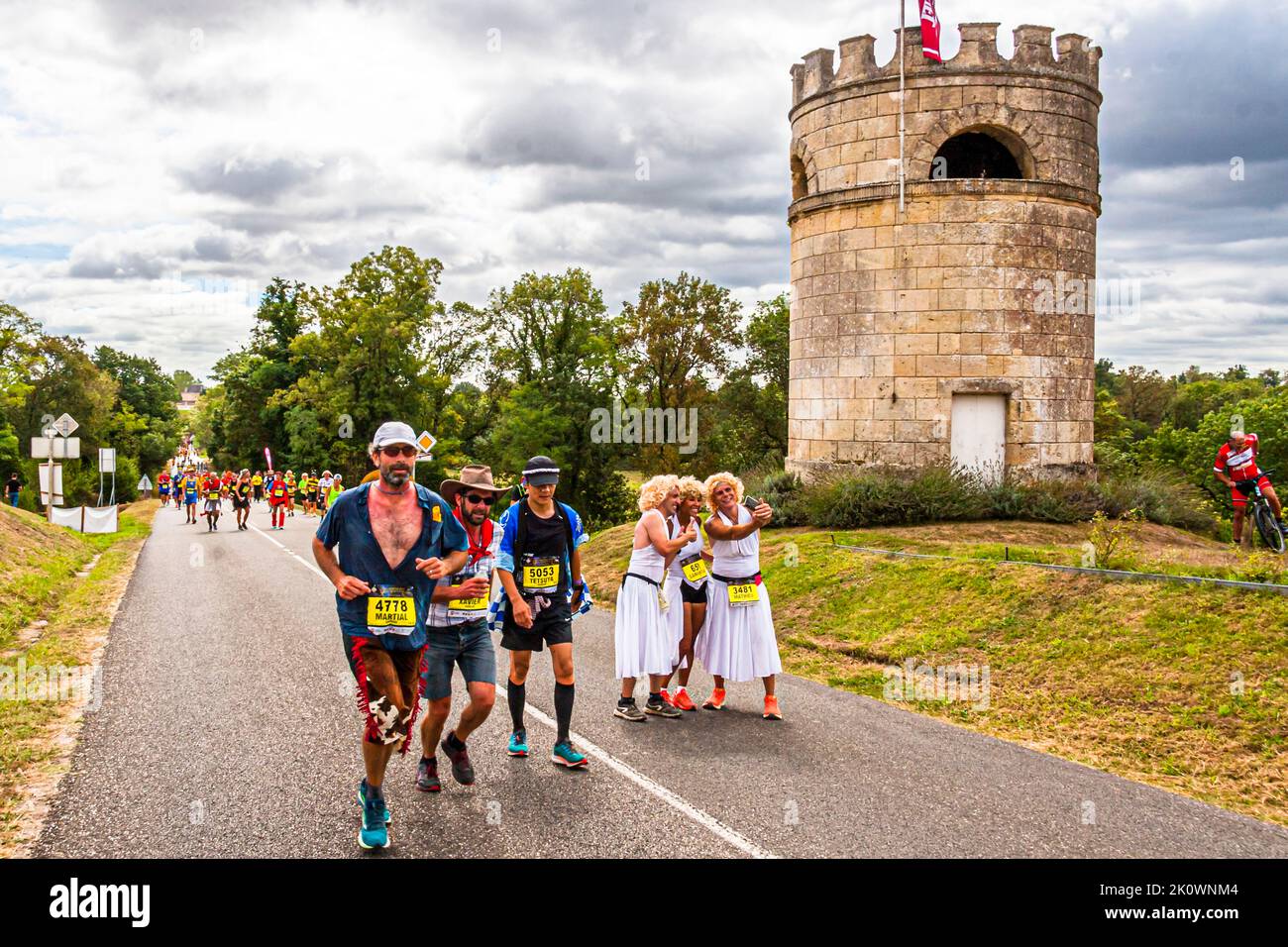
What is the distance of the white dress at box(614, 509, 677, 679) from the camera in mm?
7730

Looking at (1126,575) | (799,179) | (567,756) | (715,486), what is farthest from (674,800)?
(799,179)

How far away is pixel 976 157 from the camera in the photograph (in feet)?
61.1

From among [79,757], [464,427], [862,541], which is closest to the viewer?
[79,757]

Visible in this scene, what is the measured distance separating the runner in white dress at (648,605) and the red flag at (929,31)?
12407 millimetres

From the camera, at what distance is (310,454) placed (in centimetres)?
4859

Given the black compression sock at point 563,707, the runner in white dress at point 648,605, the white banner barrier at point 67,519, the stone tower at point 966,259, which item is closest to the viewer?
the black compression sock at point 563,707

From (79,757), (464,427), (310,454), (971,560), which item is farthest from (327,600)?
(464,427)

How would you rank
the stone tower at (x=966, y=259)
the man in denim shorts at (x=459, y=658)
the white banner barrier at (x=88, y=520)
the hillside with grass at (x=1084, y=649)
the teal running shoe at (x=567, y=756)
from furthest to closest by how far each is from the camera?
the white banner barrier at (x=88, y=520)
the stone tower at (x=966, y=259)
the hillside with grass at (x=1084, y=649)
the teal running shoe at (x=567, y=756)
the man in denim shorts at (x=459, y=658)

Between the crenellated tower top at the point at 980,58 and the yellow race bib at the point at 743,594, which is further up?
the crenellated tower top at the point at 980,58

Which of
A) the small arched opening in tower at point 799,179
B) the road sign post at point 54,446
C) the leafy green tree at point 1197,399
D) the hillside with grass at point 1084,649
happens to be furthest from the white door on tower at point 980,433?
the leafy green tree at point 1197,399

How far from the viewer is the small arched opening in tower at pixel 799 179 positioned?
63.4ft

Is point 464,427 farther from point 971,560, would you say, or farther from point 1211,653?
point 1211,653

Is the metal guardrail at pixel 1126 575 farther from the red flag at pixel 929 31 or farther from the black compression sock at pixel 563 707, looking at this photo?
the red flag at pixel 929 31

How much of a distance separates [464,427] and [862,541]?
4258cm
